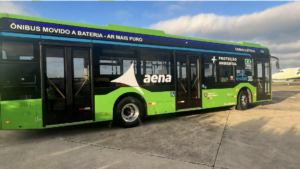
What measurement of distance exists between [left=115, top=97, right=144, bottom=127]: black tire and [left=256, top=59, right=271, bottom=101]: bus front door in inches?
282

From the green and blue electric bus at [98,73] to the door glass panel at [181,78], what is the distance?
4 centimetres

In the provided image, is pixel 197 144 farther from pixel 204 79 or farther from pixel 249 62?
pixel 249 62

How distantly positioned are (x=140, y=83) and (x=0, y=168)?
161 inches

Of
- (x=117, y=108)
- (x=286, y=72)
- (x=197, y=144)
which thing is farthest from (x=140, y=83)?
(x=286, y=72)

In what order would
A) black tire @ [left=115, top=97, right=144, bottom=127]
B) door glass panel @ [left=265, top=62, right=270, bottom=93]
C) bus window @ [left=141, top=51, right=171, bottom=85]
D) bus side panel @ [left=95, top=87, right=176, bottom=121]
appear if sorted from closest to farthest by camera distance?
bus side panel @ [left=95, top=87, right=176, bottom=121]
black tire @ [left=115, top=97, right=144, bottom=127]
bus window @ [left=141, top=51, right=171, bottom=85]
door glass panel @ [left=265, top=62, right=270, bottom=93]

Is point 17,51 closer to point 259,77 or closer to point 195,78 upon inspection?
point 195,78

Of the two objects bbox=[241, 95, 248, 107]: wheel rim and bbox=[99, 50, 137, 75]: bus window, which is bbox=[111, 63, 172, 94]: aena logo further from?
bbox=[241, 95, 248, 107]: wheel rim

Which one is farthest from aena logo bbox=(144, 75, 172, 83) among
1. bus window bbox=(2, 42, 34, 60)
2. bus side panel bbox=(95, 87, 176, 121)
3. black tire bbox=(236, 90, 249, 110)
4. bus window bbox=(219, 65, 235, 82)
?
black tire bbox=(236, 90, 249, 110)

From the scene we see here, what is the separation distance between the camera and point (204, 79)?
757 centimetres

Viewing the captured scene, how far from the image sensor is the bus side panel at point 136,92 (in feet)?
18.0

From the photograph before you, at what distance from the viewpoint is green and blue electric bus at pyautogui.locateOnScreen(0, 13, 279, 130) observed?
177 inches

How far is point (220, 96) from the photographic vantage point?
319 inches

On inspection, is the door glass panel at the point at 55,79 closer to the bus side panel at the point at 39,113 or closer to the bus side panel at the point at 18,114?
the bus side panel at the point at 39,113

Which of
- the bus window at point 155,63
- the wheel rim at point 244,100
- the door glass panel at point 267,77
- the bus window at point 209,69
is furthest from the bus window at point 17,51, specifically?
the door glass panel at point 267,77
